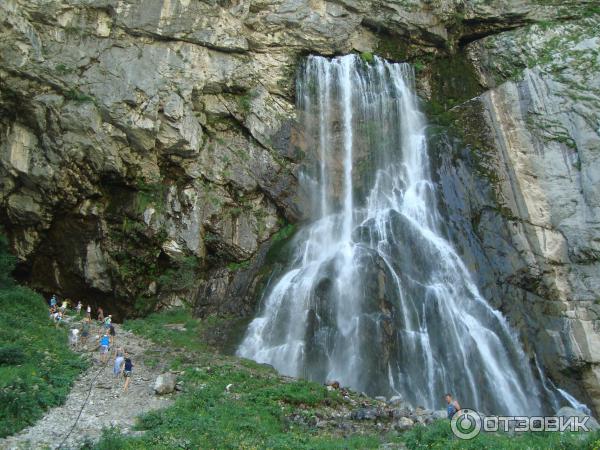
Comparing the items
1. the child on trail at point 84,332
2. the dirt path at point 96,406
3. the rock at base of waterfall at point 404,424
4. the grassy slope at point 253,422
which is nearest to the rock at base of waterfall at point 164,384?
the dirt path at point 96,406

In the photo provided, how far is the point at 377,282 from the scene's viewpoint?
18.2 metres

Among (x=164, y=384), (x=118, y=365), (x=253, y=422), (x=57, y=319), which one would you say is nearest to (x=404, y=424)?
(x=253, y=422)

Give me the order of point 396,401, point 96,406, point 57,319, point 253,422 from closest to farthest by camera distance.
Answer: point 253,422 < point 96,406 < point 396,401 < point 57,319

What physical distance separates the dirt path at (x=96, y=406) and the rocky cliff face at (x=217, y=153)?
6273 millimetres

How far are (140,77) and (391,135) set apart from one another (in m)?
11.5

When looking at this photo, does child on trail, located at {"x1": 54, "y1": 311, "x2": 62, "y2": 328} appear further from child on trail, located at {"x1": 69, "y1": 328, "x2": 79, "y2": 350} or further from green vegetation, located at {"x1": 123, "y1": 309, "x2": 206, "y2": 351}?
green vegetation, located at {"x1": 123, "y1": 309, "x2": 206, "y2": 351}

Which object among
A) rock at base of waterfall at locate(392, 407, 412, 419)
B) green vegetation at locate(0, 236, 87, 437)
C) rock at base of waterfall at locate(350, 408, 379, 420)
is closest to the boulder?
rock at base of waterfall at locate(392, 407, 412, 419)

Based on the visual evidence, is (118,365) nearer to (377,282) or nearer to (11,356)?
(11,356)

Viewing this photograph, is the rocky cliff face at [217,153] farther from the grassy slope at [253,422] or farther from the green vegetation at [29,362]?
the grassy slope at [253,422]

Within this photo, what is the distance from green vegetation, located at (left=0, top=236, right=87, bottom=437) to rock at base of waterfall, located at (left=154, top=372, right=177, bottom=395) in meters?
2.10

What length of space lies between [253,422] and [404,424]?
3.28m

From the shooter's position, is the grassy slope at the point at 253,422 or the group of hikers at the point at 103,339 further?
the group of hikers at the point at 103,339

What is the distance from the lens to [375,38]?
1062 inches

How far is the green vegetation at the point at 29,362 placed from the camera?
1091 cm
